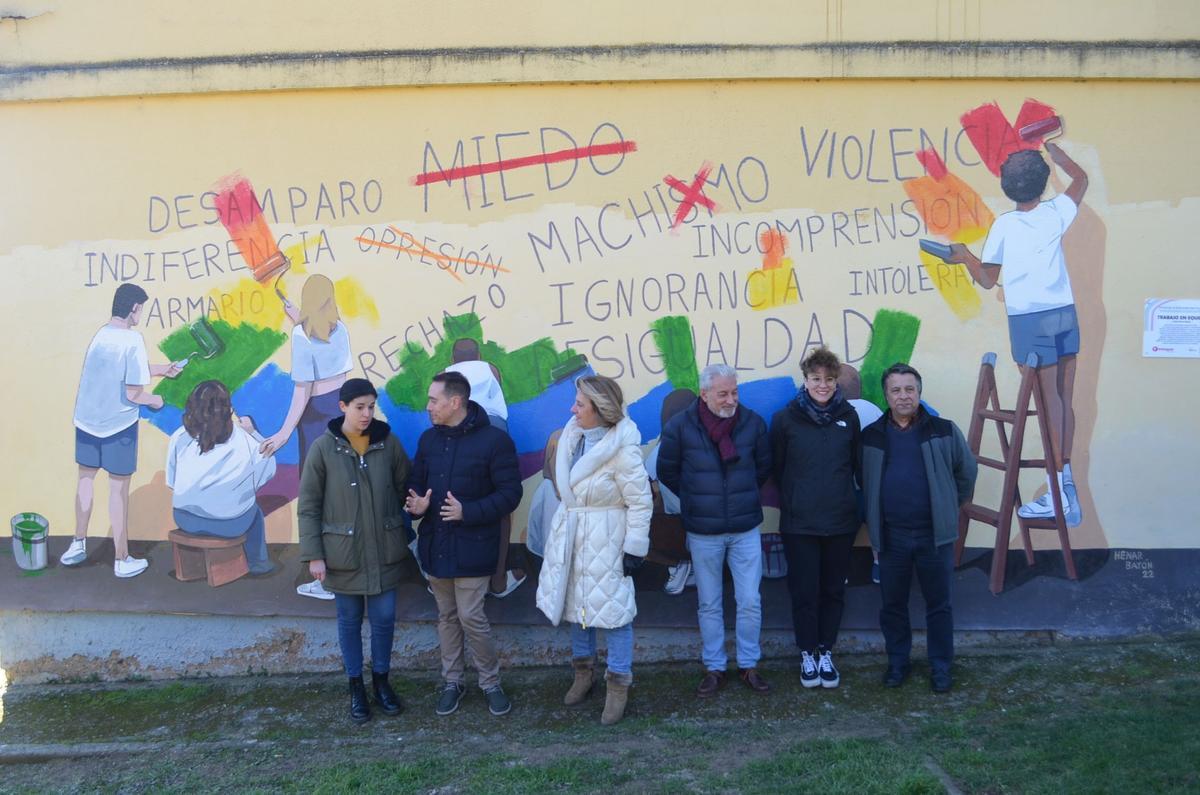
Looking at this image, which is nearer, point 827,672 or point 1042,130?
point 827,672

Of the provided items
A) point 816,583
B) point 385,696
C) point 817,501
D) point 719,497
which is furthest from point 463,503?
point 816,583

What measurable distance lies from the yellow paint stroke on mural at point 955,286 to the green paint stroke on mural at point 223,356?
3.89 m

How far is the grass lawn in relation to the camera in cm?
378

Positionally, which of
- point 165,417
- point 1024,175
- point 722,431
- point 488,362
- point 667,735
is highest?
point 1024,175

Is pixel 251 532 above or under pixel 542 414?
under

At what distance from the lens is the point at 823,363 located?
180 inches

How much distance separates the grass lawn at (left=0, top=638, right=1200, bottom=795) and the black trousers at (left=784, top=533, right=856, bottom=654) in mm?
303

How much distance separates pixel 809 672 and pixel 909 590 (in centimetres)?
72

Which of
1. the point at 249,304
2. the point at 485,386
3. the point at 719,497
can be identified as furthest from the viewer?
the point at 249,304

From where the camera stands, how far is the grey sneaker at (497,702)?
461 cm

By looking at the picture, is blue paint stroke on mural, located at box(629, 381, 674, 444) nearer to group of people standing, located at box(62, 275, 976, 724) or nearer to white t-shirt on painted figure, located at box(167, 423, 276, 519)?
group of people standing, located at box(62, 275, 976, 724)

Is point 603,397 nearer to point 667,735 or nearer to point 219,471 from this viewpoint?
point 667,735

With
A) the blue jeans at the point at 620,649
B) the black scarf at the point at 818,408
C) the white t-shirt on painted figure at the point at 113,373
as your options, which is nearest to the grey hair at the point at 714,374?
the black scarf at the point at 818,408

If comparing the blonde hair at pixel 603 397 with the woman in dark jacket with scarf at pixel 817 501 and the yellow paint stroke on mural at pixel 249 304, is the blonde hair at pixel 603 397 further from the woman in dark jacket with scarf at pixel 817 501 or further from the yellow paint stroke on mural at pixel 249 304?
the yellow paint stroke on mural at pixel 249 304
